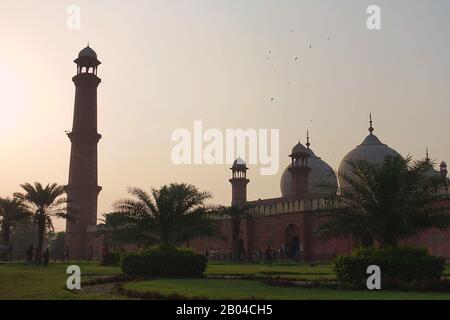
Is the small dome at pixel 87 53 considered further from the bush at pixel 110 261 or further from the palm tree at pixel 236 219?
the bush at pixel 110 261

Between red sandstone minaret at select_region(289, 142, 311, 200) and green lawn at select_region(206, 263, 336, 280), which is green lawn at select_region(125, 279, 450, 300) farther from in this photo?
red sandstone minaret at select_region(289, 142, 311, 200)

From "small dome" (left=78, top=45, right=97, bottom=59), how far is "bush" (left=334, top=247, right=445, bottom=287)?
40846mm

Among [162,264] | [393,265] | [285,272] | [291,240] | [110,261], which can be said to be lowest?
[285,272]

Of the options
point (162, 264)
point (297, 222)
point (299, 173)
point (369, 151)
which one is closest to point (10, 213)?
point (297, 222)

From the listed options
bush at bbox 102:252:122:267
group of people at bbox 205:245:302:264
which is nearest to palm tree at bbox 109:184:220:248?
bush at bbox 102:252:122:267

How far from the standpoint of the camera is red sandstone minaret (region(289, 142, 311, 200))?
168ft

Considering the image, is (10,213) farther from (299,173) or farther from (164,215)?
(299,173)

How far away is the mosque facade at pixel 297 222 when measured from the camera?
37812 mm

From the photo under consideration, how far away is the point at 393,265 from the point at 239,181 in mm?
44425

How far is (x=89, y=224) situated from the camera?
5216cm

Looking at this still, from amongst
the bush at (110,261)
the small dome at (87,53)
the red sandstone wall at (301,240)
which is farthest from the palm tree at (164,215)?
the small dome at (87,53)

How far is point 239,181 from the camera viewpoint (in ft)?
194

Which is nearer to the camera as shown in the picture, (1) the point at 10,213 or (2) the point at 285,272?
(2) the point at 285,272
